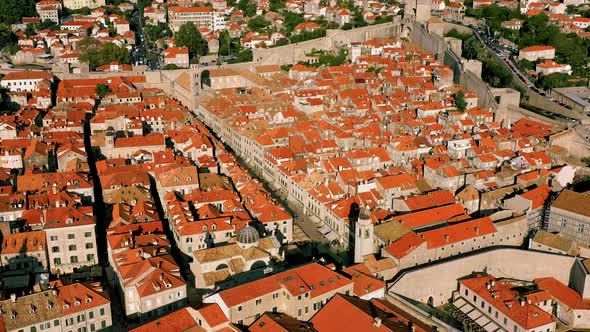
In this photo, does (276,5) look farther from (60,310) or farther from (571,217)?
(60,310)

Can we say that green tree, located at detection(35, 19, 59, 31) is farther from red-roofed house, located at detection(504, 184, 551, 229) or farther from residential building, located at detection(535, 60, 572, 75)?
red-roofed house, located at detection(504, 184, 551, 229)

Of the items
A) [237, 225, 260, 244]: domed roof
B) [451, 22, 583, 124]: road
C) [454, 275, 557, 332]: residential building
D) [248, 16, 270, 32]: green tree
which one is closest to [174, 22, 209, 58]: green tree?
[248, 16, 270, 32]: green tree

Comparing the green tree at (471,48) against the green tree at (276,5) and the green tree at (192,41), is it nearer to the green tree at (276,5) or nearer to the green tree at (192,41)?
the green tree at (192,41)

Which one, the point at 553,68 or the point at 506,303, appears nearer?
the point at 506,303

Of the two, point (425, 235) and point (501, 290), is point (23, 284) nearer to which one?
point (425, 235)

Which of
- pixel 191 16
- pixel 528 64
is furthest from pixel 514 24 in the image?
pixel 191 16
